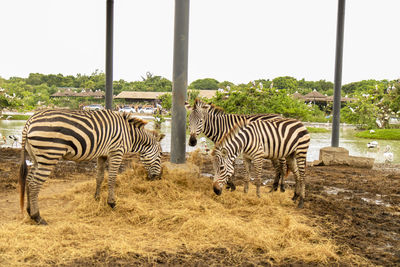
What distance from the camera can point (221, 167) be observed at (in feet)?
17.6

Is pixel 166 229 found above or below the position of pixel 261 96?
below

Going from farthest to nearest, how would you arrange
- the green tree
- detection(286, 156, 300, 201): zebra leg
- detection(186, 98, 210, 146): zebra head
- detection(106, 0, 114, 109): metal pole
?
the green tree, detection(106, 0, 114, 109): metal pole, detection(186, 98, 210, 146): zebra head, detection(286, 156, 300, 201): zebra leg

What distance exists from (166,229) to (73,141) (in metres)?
1.63

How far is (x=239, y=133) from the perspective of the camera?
5.54 m

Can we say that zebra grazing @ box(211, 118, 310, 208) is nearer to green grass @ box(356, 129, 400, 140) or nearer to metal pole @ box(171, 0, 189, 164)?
metal pole @ box(171, 0, 189, 164)

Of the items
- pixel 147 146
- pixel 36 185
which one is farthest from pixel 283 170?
pixel 36 185

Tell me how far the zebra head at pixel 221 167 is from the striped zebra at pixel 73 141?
3.98 ft

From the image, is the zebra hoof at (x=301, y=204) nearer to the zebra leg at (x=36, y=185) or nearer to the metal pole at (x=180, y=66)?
the metal pole at (x=180, y=66)

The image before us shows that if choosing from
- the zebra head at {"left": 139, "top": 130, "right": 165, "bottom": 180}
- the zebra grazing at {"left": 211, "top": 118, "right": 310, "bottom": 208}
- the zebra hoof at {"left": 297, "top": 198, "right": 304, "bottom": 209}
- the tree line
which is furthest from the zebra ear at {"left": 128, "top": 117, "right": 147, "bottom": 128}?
the tree line

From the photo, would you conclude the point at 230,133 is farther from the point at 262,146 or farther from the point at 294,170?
the point at 294,170

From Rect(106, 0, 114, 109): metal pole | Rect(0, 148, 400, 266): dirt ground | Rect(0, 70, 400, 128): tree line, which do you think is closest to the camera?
Rect(0, 148, 400, 266): dirt ground

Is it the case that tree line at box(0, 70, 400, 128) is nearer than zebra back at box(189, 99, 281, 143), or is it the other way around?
zebra back at box(189, 99, 281, 143)

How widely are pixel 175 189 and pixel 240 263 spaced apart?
256 cm

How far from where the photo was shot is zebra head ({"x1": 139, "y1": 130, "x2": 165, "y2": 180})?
5.91 meters
